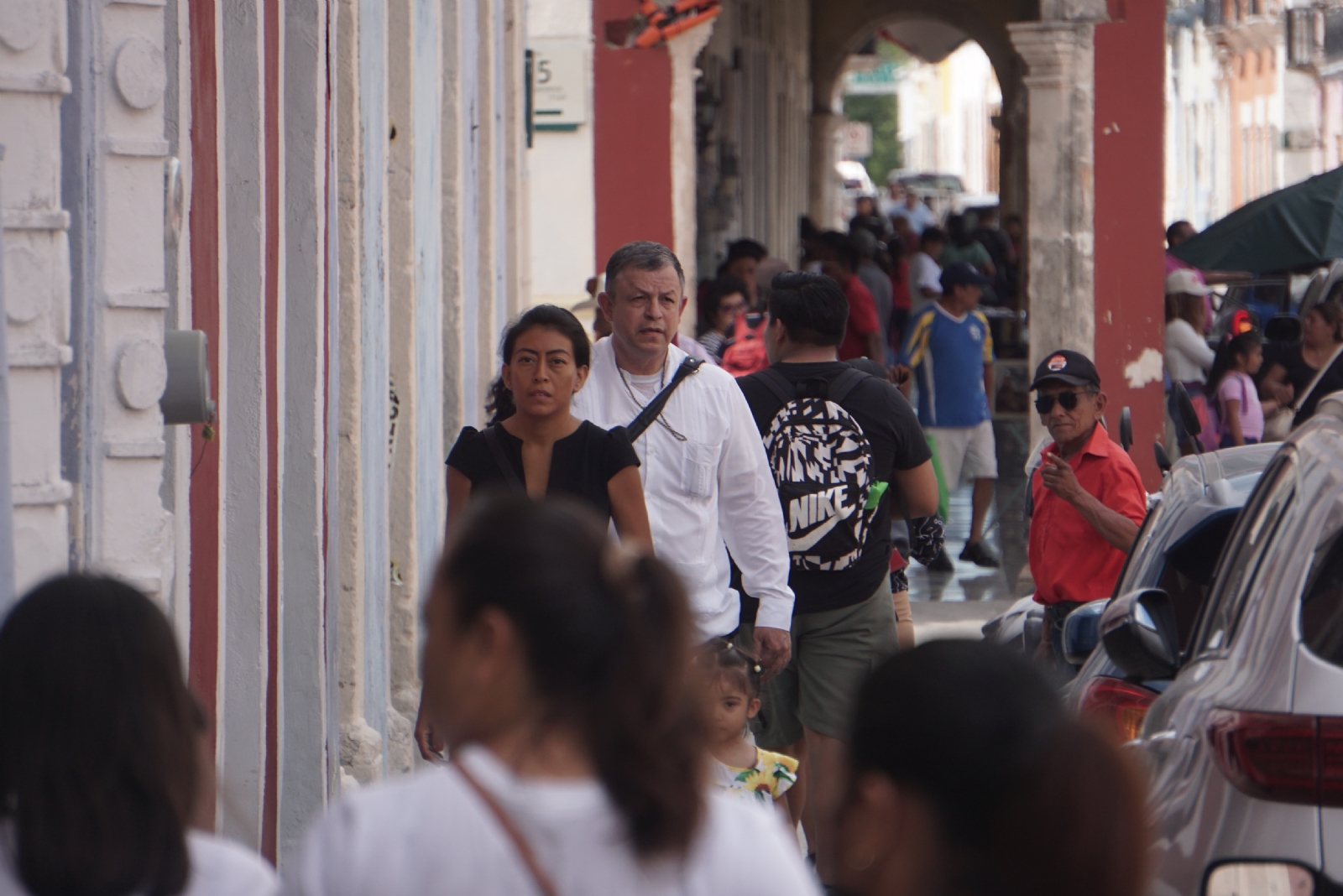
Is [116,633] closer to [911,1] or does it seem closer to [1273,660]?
[1273,660]

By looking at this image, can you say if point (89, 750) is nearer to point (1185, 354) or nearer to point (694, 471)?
point (694, 471)

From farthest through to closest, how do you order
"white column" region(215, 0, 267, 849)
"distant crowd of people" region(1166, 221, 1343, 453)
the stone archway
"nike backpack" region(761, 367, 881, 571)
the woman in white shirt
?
the stone archway
the woman in white shirt
"distant crowd of people" region(1166, 221, 1343, 453)
"nike backpack" region(761, 367, 881, 571)
"white column" region(215, 0, 267, 849)

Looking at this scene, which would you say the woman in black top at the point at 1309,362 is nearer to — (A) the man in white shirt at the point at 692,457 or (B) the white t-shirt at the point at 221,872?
(A) the man in white shirt at the point at 692,457

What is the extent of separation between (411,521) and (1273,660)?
14.7 feet

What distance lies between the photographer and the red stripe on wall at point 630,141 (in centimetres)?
1178

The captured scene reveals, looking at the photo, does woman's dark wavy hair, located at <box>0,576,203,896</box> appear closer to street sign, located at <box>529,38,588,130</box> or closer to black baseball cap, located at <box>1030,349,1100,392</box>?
black baseball cap, located at <box>1030,349,1100,392</box>

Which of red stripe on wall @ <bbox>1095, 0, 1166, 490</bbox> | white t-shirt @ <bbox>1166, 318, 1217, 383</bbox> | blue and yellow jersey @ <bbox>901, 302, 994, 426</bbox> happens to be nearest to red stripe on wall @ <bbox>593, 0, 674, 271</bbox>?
blue and yellow jersey @ <bbox>901, 302, 994, 426</bbox>

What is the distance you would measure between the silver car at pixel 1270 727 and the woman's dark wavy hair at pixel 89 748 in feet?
5.78

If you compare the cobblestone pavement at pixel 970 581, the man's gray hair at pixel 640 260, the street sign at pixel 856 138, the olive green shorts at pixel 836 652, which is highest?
the street sign at pixel 856 138

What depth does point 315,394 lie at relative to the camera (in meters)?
5.18

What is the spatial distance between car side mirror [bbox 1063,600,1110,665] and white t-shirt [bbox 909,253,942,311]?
42.5ft

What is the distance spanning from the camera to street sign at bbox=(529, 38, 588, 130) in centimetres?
1175

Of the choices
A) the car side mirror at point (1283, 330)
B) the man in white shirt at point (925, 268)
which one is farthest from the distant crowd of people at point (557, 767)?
the man in white shirt at point (925, 268)

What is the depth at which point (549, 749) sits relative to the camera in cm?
183
